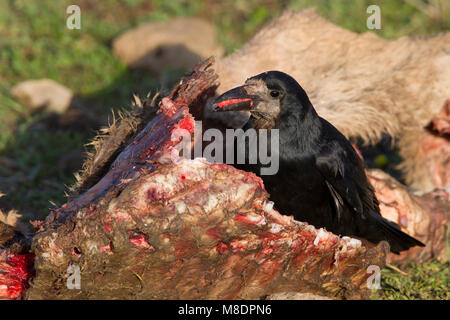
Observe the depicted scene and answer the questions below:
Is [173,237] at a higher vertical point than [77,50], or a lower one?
lower

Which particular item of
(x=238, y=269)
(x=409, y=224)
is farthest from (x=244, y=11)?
(x=238, y=269)

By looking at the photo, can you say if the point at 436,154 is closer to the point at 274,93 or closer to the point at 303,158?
the point at 303,158

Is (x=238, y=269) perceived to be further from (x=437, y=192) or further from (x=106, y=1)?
(x=106, y=1)

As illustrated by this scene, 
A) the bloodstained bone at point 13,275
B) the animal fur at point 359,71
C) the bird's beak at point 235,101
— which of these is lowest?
the bloodstained bone at point 13,275

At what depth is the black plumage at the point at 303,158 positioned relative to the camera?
10.9ft

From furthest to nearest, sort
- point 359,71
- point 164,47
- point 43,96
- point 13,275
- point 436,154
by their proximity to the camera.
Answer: point 164,47, point 43,96, point 436,154, point 359,71, point 13,275

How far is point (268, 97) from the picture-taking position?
10.9ft

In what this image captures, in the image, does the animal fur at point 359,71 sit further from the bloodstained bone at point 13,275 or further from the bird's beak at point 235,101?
the bloodstained bone at point 13,275

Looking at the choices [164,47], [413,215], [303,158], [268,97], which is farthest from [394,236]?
[164,47]

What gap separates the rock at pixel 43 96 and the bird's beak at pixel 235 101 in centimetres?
318

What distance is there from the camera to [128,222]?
268 centimetres

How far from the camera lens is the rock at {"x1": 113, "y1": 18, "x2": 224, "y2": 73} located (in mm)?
6941

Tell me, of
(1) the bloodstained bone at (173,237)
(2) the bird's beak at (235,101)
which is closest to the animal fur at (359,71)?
(2) the bird's beak at (235,101)

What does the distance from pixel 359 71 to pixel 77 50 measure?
11.9ft
